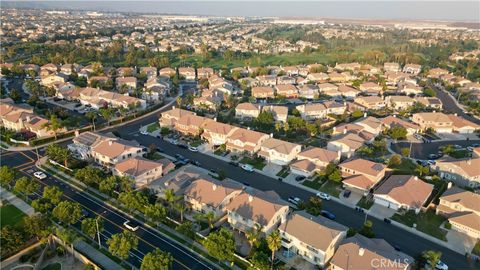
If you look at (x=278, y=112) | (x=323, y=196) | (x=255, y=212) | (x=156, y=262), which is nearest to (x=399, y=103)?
(x=278, y=112)

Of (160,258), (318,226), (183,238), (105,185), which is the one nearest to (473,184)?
(318,226)

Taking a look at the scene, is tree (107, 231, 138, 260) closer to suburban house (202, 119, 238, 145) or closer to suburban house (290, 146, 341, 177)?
suburban house (290, 146, 341, 177)

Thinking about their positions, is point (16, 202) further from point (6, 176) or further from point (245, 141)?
point (245, 141)

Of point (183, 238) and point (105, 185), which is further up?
point (105, 185)

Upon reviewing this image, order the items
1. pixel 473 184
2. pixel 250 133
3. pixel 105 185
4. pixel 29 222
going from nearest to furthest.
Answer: pixel 29 222 → pixel 105 185 → pixel 473 184 → pixel 250 133

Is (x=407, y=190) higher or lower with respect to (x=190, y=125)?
lower

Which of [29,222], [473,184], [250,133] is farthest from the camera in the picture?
[250,133]

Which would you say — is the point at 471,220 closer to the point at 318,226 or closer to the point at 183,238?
the point at 318,226
